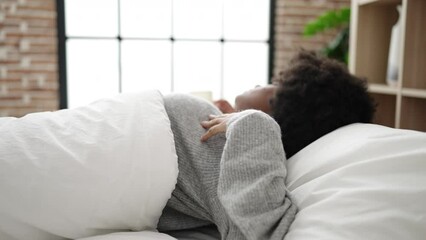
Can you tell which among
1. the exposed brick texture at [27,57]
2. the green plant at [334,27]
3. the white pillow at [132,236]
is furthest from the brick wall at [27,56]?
the white pillow at [132,236]

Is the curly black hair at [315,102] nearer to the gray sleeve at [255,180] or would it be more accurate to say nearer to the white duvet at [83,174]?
the gray sleeve at [255,180]

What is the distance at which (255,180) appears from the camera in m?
0.88

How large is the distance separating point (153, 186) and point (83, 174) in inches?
6.0

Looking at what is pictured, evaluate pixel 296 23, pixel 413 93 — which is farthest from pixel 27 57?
pixel 413 93

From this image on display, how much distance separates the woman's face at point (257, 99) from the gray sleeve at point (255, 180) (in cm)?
43

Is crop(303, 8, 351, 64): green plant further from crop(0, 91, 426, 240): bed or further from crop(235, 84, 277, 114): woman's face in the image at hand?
crop(0, 91, 426, 240): bed

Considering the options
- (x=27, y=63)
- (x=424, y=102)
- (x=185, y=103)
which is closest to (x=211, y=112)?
(x=185, y=103)

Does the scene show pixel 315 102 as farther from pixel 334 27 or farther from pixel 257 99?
pixel 334 27

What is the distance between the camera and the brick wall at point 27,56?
279cm

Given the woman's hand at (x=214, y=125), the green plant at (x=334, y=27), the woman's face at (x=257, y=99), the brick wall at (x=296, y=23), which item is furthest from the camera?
the brick wall at (x=296, y=23)

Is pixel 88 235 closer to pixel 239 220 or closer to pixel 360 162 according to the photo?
pixel 239 220

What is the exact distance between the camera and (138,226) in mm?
946

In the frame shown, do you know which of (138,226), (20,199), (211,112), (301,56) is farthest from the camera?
(301,56)

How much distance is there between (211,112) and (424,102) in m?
1.15
